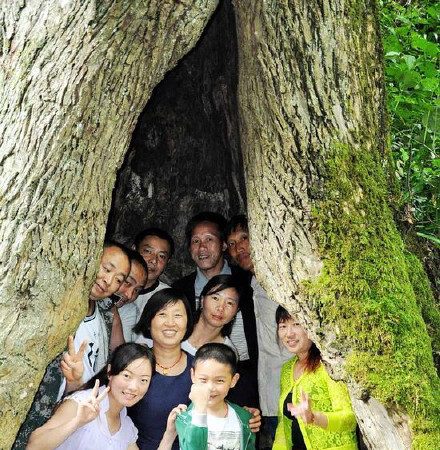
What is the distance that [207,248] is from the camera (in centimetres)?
518

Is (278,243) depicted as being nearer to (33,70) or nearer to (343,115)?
(343,115)

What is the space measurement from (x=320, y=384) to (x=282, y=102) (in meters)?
1.63

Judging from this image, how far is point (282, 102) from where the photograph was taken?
13.0ft

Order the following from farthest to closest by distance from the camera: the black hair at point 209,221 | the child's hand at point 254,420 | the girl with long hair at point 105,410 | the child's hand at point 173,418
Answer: the black hair at point 209,221, the child's hand at point 254,420, the child's hand at point 173,418, the girl with long hair at point 105,410

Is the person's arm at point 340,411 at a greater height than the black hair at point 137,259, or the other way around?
the black hair at point 137,259

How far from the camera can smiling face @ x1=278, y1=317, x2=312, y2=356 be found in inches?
163

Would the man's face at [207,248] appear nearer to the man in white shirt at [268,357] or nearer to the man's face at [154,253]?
the man's face at [154,253]

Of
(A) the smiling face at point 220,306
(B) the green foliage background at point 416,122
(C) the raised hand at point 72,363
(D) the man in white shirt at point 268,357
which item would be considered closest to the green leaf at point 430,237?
(B) the green foliage background at point 416,122

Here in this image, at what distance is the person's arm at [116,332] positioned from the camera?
181 inches

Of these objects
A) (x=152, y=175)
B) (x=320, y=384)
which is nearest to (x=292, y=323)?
(x=320, y=384)

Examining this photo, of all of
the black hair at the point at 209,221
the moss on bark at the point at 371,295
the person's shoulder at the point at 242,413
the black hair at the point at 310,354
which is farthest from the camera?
the black hair at the point at 209,221

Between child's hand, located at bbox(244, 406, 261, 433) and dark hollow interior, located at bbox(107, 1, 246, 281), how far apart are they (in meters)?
2.07

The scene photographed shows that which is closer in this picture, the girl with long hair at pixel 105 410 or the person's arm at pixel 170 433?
the girl with long hair at pixel 105 410

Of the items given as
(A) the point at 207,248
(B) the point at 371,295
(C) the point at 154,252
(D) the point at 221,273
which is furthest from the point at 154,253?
(B) the point at 371,295
